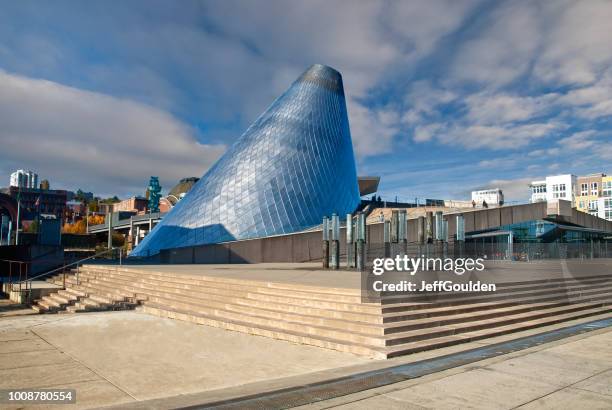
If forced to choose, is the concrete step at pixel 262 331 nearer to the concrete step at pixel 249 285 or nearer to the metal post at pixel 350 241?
the concrete step at pixel 249 285

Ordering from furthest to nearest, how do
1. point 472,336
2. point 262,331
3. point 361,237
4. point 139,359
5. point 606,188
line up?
point 606,188, point 361,237, point 262,331, point 472,336, point 139,359

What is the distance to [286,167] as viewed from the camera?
33344 millimetres

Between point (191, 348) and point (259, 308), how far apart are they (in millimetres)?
2556

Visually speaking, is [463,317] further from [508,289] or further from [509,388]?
[509,388]

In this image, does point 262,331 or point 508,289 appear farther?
point 508,289

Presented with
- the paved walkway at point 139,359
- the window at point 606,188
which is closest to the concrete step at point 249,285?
the paved walkway at point 139,359

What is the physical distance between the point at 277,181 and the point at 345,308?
76.2ft

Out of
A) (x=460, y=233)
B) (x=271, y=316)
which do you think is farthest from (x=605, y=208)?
(x=271, y=316)

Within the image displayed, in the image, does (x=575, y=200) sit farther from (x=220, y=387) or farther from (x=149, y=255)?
(x=220, y=387)

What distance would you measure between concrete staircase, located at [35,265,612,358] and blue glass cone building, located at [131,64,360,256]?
1359 centimetres

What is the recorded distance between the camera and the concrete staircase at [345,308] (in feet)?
28.2

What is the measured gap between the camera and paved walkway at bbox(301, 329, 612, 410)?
5305mm

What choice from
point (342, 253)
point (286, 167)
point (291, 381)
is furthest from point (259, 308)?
point (286, 167)

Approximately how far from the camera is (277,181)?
105 ft
